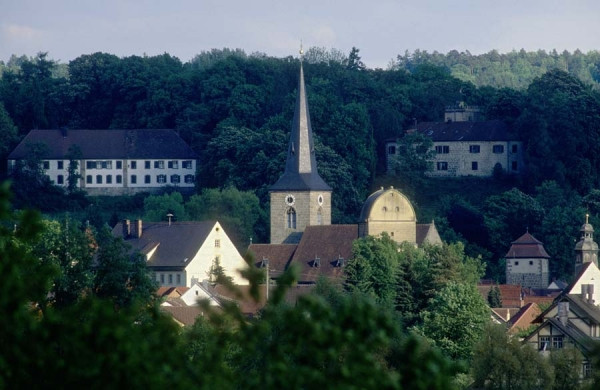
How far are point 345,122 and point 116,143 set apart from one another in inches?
629

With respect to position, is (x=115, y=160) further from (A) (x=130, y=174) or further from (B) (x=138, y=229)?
(B) (x=138, y=229)

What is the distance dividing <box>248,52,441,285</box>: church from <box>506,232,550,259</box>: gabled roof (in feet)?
19.8

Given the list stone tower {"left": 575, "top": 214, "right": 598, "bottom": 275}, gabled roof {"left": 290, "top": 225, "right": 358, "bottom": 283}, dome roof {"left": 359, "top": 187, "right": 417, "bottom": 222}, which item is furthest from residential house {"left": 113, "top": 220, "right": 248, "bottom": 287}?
stone tower {"left": 575, "top": 214, "right": 598, "bottom": 275}

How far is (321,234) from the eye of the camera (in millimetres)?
83875

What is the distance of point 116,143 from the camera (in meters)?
111

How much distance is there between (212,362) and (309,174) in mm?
77180

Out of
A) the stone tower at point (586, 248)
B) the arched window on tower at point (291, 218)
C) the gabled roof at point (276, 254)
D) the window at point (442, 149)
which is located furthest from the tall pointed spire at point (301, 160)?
the window at point (442, 149)

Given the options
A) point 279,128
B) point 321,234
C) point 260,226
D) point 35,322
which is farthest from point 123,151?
point 35,322

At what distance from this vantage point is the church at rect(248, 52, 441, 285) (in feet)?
267

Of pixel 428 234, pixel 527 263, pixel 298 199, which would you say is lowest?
pixel 527 263

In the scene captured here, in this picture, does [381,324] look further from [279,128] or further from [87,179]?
[87,179]

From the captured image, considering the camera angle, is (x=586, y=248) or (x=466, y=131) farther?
(x=466, y=131)

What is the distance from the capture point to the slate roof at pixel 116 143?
109125 mm

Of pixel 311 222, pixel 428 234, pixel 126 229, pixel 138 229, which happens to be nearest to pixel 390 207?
pixel 428 234
